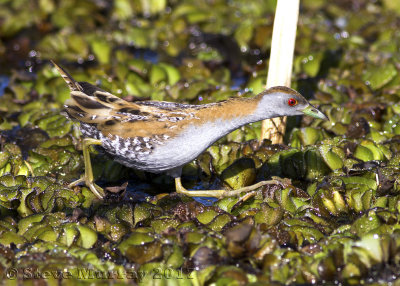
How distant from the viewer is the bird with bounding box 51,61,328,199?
5027 mm

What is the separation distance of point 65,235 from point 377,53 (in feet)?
17.8

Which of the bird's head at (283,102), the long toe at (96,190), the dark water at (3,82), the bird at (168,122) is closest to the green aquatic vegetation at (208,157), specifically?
the long toe at (96,190)

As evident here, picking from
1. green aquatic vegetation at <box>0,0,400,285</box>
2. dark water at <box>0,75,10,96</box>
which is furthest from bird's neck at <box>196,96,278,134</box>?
dark water at <box>0,75,10,96</box>

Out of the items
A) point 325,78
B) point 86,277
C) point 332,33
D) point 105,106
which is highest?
point 332,33

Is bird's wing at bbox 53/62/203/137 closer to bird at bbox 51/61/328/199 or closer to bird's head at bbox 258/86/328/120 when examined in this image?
bird at bbox 51/61/328/199

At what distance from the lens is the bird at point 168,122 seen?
5.03m

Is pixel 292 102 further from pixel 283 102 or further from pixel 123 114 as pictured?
pixel 123 114

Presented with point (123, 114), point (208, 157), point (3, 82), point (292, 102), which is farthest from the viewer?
point (3, 82)

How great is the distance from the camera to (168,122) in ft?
16.6

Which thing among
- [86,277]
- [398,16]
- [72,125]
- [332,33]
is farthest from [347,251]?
[398,16]

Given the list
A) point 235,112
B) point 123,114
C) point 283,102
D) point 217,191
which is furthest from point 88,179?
point 283,102

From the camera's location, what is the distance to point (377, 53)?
324 inches

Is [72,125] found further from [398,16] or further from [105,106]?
[398,16]

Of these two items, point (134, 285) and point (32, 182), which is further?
point (32, 182)
